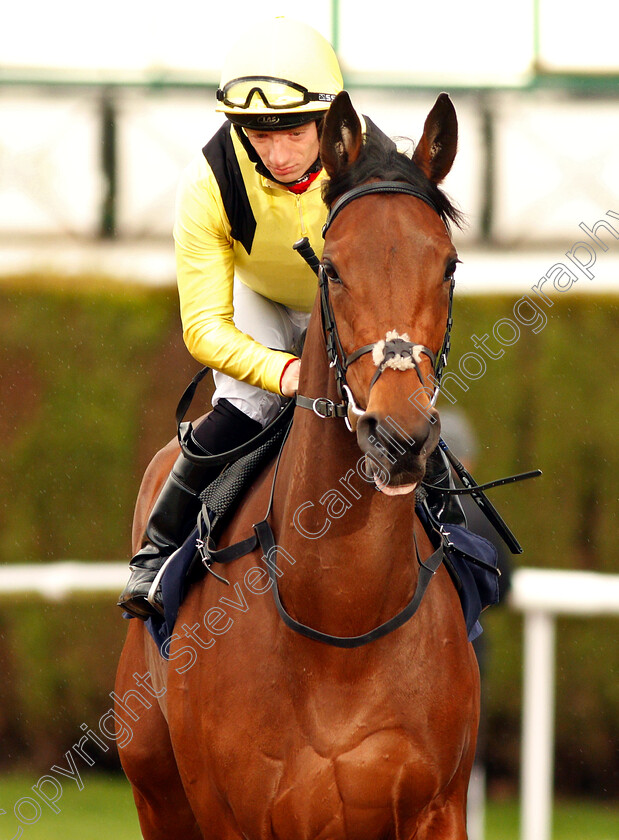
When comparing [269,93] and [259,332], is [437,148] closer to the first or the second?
[269,93]

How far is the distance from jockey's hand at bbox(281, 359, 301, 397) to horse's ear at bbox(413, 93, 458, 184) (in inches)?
23.1

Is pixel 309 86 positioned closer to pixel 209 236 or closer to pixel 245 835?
pixel 209 236

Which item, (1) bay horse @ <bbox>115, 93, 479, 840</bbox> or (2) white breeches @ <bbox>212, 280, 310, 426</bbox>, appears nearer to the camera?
(1) bay horse @ <bbox>115, 93, 479, 840</bbox>

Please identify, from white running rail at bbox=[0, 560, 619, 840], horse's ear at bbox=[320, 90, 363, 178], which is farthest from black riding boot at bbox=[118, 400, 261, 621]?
white running rail at bbox=[0, 560, 619, 840]

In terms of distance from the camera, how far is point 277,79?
291 centimetres

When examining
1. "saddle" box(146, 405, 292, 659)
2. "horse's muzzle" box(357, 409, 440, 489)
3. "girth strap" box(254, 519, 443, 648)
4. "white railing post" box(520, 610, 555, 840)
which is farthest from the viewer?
"white railing post" box(520, 610, 555, 840)

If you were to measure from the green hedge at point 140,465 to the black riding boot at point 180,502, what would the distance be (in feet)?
8.24

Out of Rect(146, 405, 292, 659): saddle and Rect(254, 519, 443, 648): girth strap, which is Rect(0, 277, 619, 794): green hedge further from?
Rect(254, 519, 443, 648): girth strap

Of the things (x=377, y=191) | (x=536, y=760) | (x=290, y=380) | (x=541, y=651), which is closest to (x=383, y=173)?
(x=377, y=191)

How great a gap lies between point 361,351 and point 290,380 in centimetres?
55

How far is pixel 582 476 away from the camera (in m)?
5.96

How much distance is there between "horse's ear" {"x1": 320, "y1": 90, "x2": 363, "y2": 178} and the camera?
101 inches

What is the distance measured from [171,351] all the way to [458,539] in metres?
3.45

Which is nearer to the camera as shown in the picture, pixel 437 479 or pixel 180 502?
pixel 437 479
